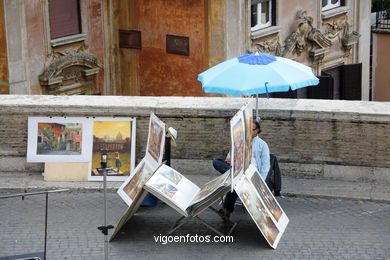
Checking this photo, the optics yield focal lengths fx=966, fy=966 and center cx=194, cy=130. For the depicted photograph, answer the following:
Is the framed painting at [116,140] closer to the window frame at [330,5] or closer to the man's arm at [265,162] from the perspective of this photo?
the man's arm at [265,162]

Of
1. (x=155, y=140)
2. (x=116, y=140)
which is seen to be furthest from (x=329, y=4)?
(x=155, y=140)

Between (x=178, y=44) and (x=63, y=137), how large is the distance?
9907 millimetres

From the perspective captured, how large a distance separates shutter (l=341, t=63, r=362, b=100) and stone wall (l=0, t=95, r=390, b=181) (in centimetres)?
1306

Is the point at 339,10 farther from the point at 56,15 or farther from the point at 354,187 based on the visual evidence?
the point at 354,187

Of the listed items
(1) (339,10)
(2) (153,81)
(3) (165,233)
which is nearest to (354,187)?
(3) (165,233)

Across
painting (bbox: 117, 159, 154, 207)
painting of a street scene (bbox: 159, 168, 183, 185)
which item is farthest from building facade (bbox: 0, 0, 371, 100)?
painting of a street scene (bbox: 159, 168, 183, 185)

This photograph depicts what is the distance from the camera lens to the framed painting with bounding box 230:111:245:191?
1058 cm

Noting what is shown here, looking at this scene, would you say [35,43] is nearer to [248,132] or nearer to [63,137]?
[63,137]

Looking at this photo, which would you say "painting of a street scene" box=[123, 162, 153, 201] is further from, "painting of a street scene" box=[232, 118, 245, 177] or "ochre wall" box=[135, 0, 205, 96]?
"ochre wall" box=[135, 0, 205, 96]

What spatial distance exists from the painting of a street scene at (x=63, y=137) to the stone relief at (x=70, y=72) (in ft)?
24.4

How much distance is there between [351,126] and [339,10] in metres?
13.6

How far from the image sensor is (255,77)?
1222cm

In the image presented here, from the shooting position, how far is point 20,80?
19906mm

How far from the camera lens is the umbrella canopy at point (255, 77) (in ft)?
39.9
